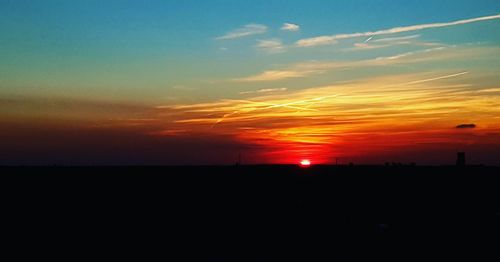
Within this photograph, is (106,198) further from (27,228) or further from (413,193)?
(413,193)

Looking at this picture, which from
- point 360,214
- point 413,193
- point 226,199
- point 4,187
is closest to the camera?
point 360,214

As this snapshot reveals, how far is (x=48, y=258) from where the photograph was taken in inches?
1266

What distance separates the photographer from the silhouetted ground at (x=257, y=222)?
3291 cm

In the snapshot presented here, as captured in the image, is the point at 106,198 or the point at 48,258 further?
the point at 106,198

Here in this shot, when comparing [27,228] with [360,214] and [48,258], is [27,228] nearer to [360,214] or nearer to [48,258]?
[48,258]

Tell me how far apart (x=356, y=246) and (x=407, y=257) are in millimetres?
3834

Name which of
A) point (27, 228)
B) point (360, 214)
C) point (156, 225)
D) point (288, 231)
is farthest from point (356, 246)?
point (27, 228)

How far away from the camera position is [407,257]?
100 feet

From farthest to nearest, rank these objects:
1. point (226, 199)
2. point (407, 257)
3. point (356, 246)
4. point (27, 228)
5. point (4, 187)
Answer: point (4, 187), point (226, 199), point (27, 228), point (356, 246), point (407, 257)

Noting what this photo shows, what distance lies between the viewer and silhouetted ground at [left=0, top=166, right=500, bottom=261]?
32906 millimetres

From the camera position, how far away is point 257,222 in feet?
141

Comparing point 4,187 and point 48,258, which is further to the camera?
point 4,187

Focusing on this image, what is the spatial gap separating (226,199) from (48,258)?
25.9 metres

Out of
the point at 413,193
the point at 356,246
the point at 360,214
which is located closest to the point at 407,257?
the point at 356,246
